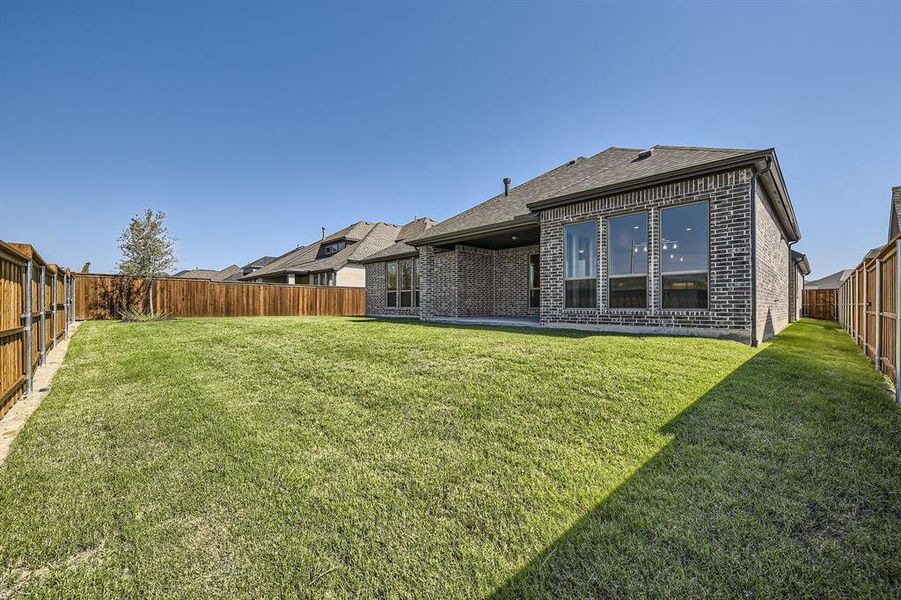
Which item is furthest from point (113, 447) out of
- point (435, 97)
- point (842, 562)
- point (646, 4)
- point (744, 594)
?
point (435, 97)

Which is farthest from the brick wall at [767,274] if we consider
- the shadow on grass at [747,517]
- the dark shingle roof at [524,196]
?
the shadow on grass at [747,517]

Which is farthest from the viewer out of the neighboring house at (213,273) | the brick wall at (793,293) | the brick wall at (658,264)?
the neighboring house at (213,273)

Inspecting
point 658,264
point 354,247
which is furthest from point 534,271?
point 354,247

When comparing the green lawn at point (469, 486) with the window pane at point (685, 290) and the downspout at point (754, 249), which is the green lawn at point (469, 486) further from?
the window pane at point (685, 290)

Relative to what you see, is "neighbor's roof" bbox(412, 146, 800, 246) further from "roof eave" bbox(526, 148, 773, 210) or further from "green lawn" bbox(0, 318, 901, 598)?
"green lawn" bbox(0, 318, 901, 598)

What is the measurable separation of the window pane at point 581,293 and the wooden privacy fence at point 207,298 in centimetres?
1527

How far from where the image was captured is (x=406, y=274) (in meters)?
16.9

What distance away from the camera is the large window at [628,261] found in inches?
321

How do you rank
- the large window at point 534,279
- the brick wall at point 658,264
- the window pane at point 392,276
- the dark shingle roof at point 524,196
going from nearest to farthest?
the brick wall at point 658,264 < the dark shingle roof at point 524,196 < the large window at point 534,279 < the window pane at point 392,276

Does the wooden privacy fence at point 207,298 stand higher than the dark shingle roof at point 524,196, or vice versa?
the dark shingle roof at point 524,196

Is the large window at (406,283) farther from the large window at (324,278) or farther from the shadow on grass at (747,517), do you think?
the shadow on grass at (747,517)

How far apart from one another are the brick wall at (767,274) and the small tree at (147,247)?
19.9m

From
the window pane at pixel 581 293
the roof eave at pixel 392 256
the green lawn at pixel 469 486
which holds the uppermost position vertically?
the roof eave at pixel 392 256

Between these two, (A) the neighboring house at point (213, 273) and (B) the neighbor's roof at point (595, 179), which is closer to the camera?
(B) the neighbor's roof at point (595, 179)
